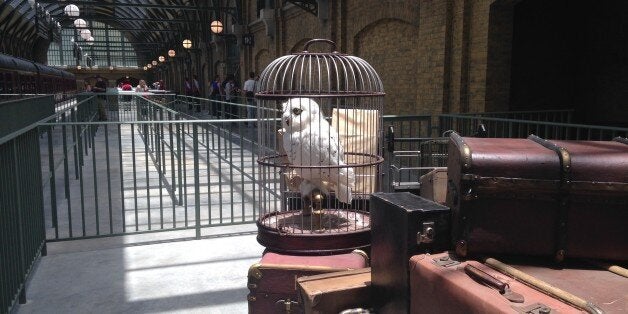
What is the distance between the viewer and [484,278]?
188cm

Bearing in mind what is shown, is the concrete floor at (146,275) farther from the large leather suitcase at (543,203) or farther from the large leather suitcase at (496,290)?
the large leather suitcase at (543,203)

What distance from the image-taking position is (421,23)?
337 inches

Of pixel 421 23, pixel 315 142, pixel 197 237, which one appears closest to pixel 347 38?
pixel 421 23

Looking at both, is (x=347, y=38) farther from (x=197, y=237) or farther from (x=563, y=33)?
(x=197, y=237)

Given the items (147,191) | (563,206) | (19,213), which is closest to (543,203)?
(563,206)

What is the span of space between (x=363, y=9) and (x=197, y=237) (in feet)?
23.4

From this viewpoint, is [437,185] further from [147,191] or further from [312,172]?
[147,191]

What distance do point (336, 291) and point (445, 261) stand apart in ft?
2.15

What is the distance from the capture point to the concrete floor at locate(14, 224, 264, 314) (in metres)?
3.68

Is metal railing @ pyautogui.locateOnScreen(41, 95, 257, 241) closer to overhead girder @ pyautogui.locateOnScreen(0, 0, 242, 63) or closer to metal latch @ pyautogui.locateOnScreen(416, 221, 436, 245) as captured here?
metal latch @ pyautogui.locateOnScreen(416, 221, 436, 245)

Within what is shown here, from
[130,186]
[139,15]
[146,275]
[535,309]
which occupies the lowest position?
[146,275]

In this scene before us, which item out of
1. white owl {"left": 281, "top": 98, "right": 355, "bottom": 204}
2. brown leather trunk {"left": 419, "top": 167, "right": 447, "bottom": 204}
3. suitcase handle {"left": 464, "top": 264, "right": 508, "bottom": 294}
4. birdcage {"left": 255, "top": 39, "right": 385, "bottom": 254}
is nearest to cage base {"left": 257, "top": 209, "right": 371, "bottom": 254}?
birdcage {"left": 255, "top": 39, "right": 385, "bottom": 254}

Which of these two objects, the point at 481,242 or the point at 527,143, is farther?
the point at 527,143

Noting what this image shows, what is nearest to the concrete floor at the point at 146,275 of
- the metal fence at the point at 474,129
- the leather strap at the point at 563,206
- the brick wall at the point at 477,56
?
the metal fence at the point at 474,129
